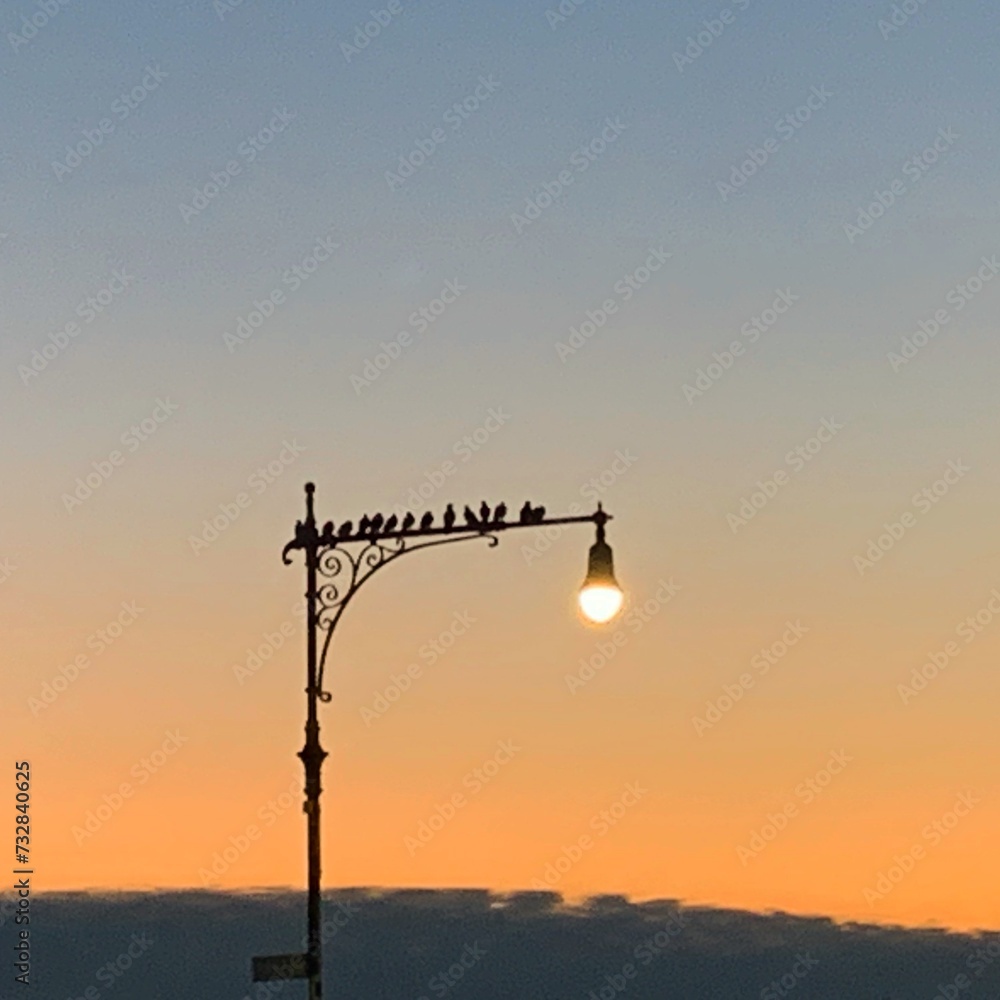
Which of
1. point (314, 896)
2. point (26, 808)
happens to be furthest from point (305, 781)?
point (26, 808)

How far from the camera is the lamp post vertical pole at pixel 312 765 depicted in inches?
2073

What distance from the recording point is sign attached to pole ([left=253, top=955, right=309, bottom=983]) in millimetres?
52594

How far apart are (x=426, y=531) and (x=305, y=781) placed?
104 inches

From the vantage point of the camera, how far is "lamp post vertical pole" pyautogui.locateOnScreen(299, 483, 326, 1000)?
52.7 meters

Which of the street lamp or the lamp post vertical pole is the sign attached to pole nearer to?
the lamp post vertical pole

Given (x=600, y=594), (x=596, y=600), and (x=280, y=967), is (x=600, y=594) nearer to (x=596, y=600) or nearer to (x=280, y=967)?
(x=596, y=600)

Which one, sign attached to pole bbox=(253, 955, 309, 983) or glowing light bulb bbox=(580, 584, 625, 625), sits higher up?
glowing light bulb bbox=(580, 584, 625, 625)

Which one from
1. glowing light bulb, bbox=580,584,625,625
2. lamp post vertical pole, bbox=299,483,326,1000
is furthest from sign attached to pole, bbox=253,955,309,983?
glowing light bulb, bbox=580,584,625,625

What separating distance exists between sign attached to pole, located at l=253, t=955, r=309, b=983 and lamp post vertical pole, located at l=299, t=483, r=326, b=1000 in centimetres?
Result: 7

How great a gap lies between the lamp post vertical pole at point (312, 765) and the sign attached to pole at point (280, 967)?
69 mm

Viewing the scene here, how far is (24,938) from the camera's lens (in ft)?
218

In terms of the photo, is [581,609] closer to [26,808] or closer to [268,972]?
[268,972]

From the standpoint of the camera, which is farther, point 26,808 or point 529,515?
point 26,808

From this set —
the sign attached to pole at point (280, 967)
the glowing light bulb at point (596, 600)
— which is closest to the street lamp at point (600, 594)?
the glowing light bulb at point (596, 600)
